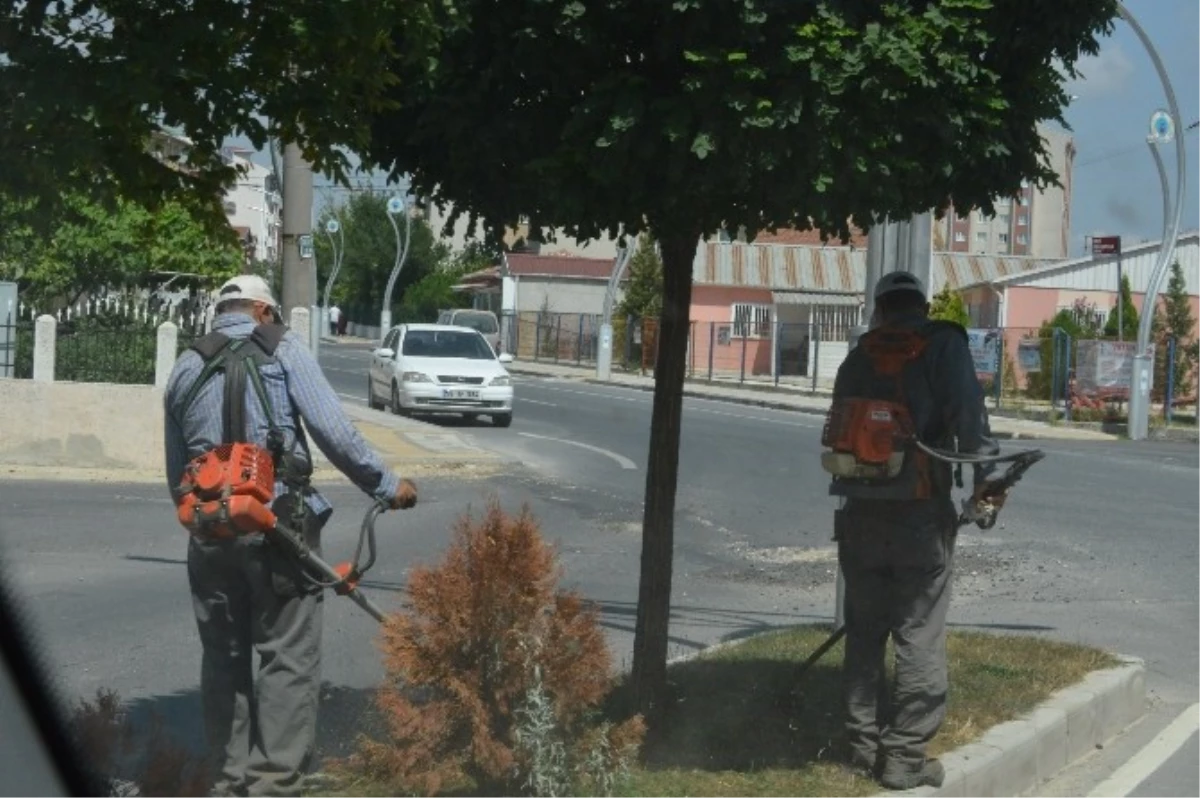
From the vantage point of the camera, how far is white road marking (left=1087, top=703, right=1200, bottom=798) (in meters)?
7.18

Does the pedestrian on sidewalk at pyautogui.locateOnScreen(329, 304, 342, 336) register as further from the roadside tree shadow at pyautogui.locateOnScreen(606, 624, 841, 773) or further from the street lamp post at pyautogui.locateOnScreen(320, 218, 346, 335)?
the roadside tree shadow at pyautogui.locateOnScreen(606, 624, 841, 773)

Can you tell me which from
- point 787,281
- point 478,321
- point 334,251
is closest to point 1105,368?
point 478,321

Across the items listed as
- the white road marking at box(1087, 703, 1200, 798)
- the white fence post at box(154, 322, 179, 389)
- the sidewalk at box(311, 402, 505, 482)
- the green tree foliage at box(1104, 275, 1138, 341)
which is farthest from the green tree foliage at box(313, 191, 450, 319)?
the white road marking at box(1087, 703, 1200, 798)

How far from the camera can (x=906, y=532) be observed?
20.8ft

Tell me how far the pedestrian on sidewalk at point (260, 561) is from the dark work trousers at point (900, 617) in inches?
70.5

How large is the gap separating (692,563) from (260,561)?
8.37 m

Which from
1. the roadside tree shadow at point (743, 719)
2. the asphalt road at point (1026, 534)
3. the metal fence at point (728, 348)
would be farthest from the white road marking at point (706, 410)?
the roadside tree shadow at point (743, 719)

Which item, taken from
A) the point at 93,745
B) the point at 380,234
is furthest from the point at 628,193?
the point at 380,234

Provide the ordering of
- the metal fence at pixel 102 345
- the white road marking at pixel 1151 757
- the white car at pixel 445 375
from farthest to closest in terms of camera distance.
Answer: the white car at pixel 445 375 → the metal fence at pixel 102 345 → the white road marking at pixel 1151 757

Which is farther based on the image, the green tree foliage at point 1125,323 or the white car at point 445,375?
the green tree foliage at point 1125,323

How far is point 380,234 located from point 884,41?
72.1m

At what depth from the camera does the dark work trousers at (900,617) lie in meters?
6.32

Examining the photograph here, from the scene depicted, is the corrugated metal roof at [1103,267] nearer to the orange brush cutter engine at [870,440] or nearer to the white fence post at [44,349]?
the white fence post at [44,349]

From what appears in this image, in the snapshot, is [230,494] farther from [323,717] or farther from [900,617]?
[323,717]
